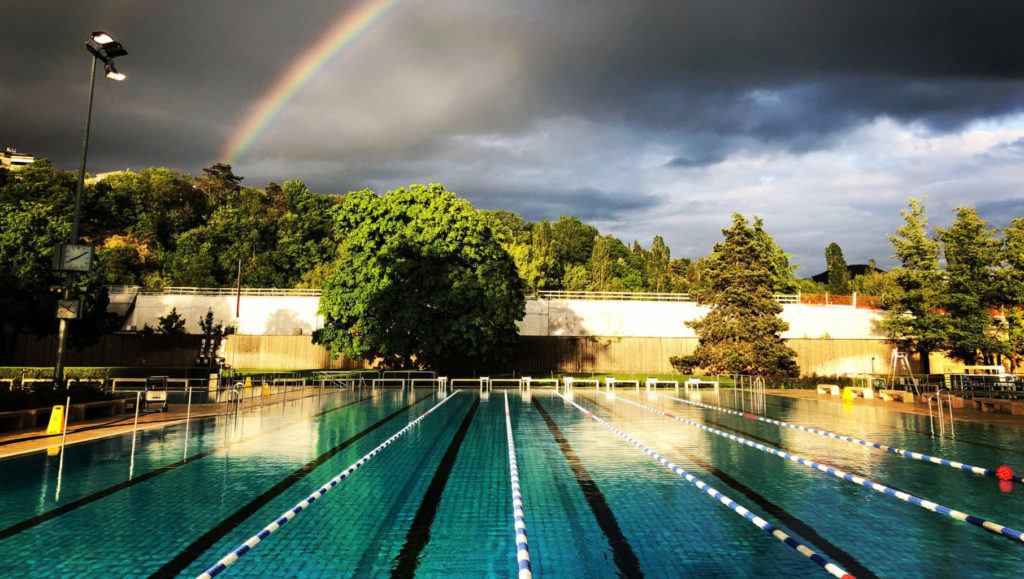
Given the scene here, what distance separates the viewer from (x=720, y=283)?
3828cm

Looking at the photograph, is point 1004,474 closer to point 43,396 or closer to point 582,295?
point 43,396

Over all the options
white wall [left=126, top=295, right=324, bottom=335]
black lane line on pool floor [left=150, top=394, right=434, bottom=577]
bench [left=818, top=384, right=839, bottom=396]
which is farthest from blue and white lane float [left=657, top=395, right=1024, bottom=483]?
white wall [left=126, top=295, right=324, bottom=335]

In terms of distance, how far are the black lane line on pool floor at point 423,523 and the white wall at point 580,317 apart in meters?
32.6

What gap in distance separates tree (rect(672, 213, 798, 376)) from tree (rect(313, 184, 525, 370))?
12573mm

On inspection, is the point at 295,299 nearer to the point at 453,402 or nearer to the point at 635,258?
the point at 453,402

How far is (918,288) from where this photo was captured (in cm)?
3766

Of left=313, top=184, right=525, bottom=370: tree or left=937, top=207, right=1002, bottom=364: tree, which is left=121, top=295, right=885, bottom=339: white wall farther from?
left=313, top=184, right=525, bottom=370: tree

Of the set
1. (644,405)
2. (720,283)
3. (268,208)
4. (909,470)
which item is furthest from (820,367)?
(268,208)

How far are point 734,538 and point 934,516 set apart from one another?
2817mm

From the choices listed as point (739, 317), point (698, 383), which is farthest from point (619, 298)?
point (698, 383)

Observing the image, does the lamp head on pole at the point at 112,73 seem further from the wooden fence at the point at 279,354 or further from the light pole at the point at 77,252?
the wooden fence at the point at 279,354

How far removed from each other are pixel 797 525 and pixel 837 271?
81799 mm

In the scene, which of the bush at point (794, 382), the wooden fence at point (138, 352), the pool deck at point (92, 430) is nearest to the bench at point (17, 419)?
the pool deck at point (92, 430)

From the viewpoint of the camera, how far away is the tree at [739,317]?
35344 mm
